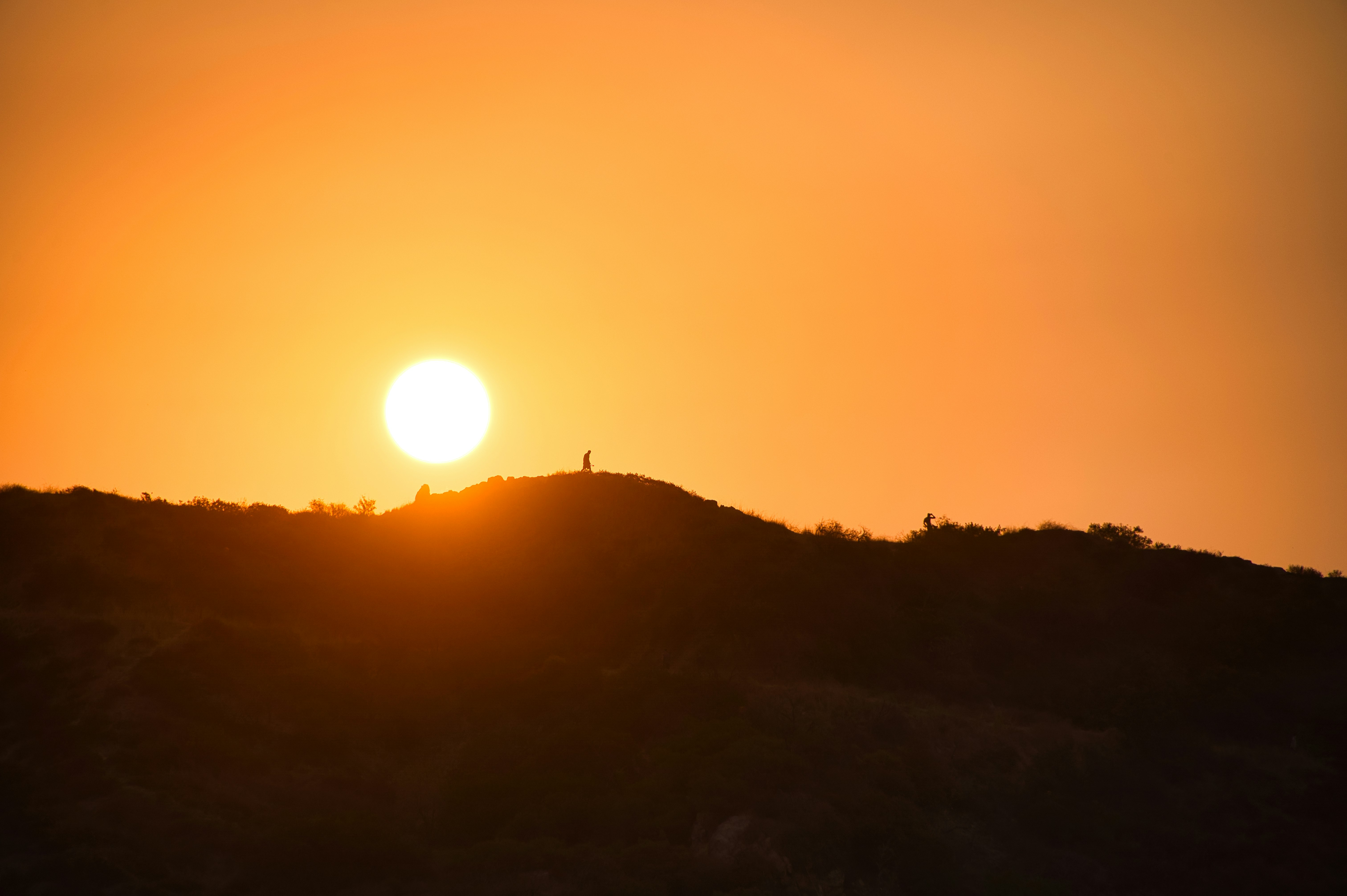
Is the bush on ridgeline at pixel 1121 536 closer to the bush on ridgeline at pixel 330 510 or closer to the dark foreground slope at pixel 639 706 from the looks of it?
the dark foreground slope at pixel 639 706

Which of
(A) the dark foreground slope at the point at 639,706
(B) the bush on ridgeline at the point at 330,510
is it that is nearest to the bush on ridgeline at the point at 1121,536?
(A) the dark foreground slope at the point at 639,706

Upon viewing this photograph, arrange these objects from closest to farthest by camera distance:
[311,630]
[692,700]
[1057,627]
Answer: [692,700] → [311,630] → [1057,627]

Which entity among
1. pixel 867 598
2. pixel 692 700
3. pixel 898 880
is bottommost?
pixel 898 880

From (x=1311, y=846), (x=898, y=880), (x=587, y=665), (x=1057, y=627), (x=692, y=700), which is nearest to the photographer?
(x=898, y=880)

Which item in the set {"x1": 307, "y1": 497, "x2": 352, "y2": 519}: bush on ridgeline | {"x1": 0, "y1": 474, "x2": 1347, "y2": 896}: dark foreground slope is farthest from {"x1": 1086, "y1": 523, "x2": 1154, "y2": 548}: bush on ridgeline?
{"x1": 307, "y1": 497, "x2": 352, "y2": 519}: bush on ridgeline

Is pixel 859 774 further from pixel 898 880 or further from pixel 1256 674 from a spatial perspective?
pixel 1256 674

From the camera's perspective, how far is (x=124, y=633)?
43.6 m

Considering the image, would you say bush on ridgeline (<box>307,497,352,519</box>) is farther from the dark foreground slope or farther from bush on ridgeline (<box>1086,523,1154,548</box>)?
bush on ridgeline (<box>1086,523,1154,548</box>)

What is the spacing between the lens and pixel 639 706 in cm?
4259

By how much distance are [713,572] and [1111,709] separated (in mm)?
18052

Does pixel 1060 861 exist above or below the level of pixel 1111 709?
below

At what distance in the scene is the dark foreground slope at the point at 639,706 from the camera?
34.0 metres

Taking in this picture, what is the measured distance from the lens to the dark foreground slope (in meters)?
34.0

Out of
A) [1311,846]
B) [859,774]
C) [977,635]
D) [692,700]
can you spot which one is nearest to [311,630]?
[692,700]
